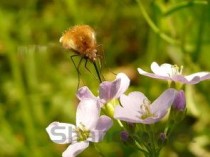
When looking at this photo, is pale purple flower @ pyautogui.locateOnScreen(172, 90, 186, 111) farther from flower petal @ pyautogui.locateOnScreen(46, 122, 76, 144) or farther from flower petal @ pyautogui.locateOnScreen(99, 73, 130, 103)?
flower petal @ pyautogui.locateOnScreen(46, 122, 76, 144)

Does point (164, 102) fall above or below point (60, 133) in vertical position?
above

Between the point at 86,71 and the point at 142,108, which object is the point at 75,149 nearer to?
the point at 142,108

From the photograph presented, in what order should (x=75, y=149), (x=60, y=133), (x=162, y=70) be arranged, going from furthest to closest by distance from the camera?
(x=162, y=70) < (x=60, y=133) < (x=75, y=149)

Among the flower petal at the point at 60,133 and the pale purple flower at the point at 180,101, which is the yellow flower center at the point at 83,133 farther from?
the pale purple flower at the point at 180,101

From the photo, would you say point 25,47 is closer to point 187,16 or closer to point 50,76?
point 50,76

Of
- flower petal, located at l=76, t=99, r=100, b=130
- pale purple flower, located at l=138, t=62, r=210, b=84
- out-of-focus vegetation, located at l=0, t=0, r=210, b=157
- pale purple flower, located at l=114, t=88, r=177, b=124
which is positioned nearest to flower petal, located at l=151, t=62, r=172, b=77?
pale purple flower, located at l=138, t=62, r=210, b=84

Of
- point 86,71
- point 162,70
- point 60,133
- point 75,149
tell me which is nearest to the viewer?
point 75,149

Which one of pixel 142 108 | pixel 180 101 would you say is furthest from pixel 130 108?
Result: pixel 180 101

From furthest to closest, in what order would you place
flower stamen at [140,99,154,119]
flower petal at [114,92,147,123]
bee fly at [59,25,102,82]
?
1. bee fly at [59,25,102,82]
2. flower stamen at [140,99,154,119]
3. flower petal at [114,92,147,123]

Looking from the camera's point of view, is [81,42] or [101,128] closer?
[101,128]
